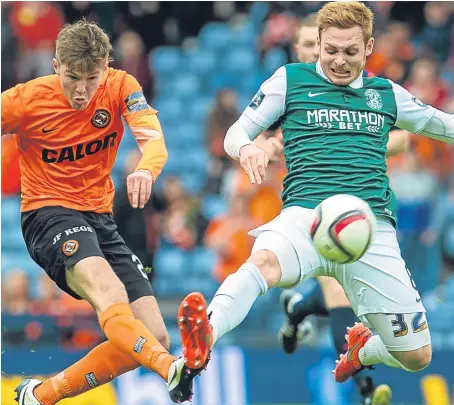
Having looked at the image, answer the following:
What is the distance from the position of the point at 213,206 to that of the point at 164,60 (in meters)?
3.10

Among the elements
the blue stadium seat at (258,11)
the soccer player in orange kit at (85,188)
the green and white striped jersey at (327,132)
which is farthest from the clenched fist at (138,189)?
the blue stadium seat at (258,11)

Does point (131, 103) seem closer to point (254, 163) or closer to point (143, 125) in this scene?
point (143, 125)

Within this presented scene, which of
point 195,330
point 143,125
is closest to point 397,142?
point 143,125

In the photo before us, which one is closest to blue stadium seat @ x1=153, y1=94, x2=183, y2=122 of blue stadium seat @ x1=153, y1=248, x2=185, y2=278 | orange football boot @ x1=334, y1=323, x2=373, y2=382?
blue stadium seat @ x1=153, y1=248, x2=185, y2=278

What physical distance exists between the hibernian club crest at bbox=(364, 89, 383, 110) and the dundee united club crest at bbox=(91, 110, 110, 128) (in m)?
1.60

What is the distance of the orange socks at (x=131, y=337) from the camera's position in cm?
673

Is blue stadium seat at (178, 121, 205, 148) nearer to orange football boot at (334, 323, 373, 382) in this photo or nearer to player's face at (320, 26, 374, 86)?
orange football boot at (334, 323, 373, 382)

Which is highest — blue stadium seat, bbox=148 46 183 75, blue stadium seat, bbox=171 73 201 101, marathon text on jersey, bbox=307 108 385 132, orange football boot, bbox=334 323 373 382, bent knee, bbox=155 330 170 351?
blue stadium seat, bbox=148 46 183 75

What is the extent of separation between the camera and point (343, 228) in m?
6.36

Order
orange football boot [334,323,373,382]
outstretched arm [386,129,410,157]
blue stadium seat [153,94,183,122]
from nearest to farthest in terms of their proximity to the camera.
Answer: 1. orange football boot [334,323,373,382]
2. outstretched arm [386,129,410,157]
3. blue stadium seat [153,94,183,122]

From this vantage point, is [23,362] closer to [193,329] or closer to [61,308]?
[61,308]

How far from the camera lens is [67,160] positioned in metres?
7.25

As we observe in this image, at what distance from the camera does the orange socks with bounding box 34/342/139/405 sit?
7.11 meters

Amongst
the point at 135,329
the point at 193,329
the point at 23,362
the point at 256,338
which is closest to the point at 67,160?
the point at 135,329
